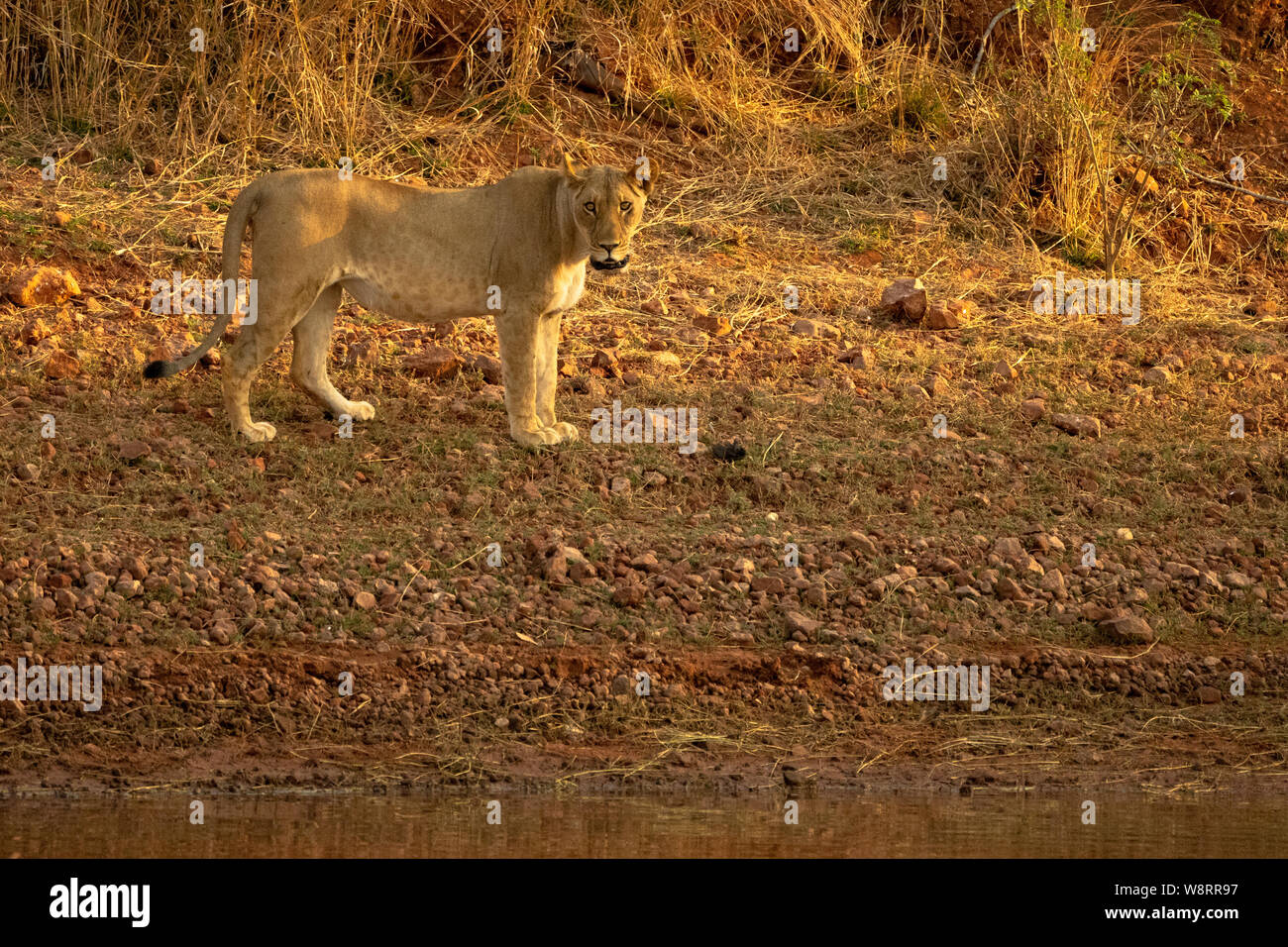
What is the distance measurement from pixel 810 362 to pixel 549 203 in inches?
Result: 87.8

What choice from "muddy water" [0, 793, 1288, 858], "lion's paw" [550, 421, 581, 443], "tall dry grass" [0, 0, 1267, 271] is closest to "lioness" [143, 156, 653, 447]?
"lion's paw" [550, 421, 581, 443]

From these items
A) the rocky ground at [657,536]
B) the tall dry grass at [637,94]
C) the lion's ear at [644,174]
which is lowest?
the rocky ground at [657,536]

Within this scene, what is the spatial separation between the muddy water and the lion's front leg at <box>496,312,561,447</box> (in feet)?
8.18

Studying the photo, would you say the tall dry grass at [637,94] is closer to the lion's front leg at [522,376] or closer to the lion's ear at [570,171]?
the lion's front leg at [522,376]

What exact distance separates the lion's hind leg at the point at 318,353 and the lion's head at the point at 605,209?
48.4 inches

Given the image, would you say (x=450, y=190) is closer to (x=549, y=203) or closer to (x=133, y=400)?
(x=549, y=203)

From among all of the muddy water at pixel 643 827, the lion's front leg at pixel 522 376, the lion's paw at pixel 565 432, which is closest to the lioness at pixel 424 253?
the lion's front leg at pixel 522 376

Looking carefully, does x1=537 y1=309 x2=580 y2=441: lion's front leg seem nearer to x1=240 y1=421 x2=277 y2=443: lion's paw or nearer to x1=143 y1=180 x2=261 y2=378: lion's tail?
x1=240 y1=421 x2=277 y2=443: lion's paw

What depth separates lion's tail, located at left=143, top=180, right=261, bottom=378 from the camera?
26.2 feet

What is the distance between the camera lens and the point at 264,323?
7.98 meters

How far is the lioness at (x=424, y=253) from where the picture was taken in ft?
25.9

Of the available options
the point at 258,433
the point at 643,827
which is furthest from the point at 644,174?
the point at 643,827

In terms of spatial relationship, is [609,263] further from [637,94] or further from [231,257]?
[637,94]

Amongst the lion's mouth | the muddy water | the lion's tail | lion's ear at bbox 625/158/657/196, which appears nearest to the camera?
the muddy water
